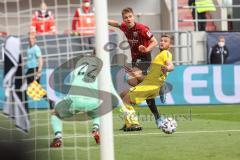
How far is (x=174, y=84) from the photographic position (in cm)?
1792

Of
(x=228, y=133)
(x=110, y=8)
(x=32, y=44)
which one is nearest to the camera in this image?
(x=32, y=44)

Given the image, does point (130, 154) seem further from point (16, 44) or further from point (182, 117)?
point (182, 117)

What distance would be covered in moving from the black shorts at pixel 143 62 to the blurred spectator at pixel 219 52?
6.37 m

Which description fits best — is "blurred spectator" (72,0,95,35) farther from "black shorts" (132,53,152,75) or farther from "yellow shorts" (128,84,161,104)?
"yellow shorts" (128,84,161,104)

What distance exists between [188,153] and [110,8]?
16040 millimetres

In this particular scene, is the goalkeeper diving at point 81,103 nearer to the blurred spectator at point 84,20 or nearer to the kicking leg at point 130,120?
the blurred spectator at point 84,20

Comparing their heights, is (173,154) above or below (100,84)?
below

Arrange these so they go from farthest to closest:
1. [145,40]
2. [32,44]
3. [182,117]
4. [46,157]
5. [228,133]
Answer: [182,117], [145,40], [228,133], [32,44], [46,157]

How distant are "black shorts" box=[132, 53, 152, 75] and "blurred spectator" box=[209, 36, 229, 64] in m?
6.37

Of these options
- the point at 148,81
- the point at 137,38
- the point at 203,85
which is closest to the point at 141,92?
the point at 148,81

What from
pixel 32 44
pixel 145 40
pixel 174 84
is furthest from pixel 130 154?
pixel 174 84

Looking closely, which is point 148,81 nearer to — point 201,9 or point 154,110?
point 154,110

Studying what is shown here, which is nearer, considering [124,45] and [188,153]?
[188,153]

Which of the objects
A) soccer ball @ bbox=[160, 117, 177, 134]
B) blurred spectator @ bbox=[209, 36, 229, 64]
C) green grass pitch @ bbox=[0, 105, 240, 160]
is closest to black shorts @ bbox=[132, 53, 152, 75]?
green grass pitch @ bbox=[0, 105, 240, 160]
